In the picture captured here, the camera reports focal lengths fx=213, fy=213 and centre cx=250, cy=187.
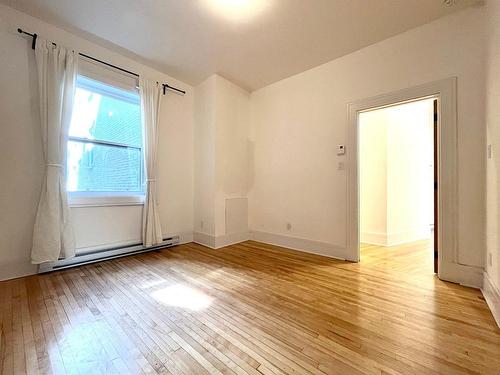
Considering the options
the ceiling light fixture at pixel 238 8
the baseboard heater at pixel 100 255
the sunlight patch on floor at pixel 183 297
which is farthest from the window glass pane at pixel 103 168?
the ceiling light fixture at pixel 238 8

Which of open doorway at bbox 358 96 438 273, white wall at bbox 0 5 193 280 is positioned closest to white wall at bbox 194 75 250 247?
white wall at bbox 0 5 193 280

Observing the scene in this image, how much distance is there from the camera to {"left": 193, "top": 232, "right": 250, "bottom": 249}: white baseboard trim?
142 inches

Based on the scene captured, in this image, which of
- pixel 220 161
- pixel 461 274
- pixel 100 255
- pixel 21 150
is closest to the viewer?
pixel 461 274

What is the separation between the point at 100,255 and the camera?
2902 millimetres

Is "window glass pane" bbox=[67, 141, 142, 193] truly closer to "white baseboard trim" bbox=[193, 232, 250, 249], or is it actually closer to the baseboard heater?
the baseboard heater

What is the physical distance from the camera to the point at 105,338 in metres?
1.37

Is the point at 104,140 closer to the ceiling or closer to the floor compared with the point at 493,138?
closer to the ceiling

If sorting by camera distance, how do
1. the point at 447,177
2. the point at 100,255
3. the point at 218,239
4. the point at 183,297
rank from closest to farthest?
the point at 183,297 → the point at 447,177 → the point at 100,255 → the point at 218,239

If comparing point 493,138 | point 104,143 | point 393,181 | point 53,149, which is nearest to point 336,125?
point 493,138

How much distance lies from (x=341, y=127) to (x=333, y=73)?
0.83 metres

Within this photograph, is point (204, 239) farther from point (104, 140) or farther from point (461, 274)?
point (461, 274)

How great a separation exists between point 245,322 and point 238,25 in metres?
3.04

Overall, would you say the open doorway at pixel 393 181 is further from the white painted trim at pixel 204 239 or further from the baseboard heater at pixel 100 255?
the baseboard heater at pixel 100 255

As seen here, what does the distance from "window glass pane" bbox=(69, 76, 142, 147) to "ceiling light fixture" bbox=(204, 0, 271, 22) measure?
178cm
